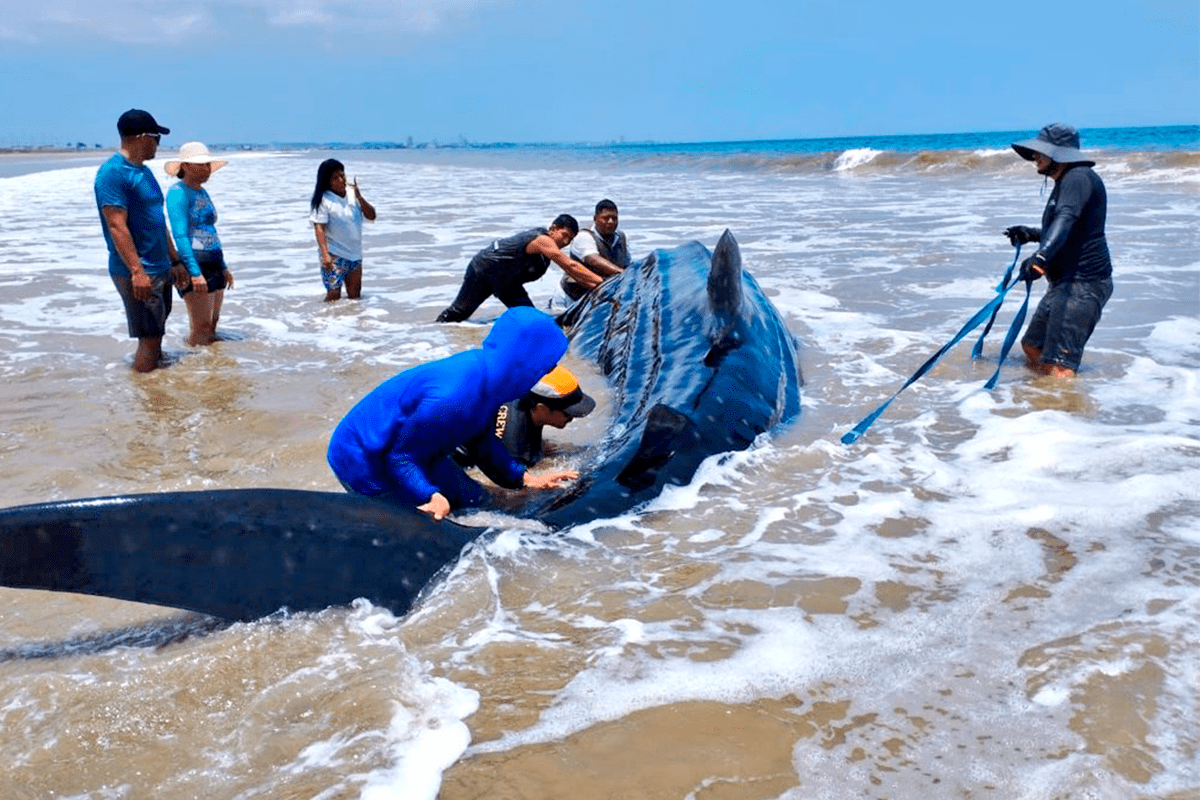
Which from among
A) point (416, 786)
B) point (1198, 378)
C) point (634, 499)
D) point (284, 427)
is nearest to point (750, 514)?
point (634, 499)

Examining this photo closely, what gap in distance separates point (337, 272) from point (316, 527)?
7.57 m

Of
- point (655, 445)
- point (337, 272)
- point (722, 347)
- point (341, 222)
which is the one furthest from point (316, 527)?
point (337, 272)

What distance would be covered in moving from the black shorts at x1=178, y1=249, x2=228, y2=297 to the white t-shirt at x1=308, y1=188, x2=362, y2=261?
1.77 meters

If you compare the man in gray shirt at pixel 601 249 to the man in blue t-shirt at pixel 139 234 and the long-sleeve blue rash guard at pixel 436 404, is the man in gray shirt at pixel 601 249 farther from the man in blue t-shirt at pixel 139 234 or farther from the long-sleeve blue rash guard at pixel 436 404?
the long-sleeve blue rash guard at pixel 436 404

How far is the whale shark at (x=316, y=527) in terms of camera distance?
3131mm

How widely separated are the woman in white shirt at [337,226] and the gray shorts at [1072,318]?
661cm

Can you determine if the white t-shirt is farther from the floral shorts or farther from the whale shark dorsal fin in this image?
the whale shark dorsal fin

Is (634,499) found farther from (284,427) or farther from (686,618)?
(284,427)

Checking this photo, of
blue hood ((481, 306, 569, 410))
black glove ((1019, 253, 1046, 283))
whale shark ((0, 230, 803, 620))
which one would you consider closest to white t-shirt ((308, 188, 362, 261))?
whale shark ((0, 230, 803, 620))

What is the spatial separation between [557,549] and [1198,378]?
528cm

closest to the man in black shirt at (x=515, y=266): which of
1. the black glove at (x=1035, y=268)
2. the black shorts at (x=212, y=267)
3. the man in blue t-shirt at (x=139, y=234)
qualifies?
the black shorts at (x=212, y=267)

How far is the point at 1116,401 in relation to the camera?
6.64 meters

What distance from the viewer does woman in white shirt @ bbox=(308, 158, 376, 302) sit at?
33.4ft

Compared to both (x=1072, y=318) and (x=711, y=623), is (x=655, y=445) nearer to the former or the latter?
(x=711, y=623)
